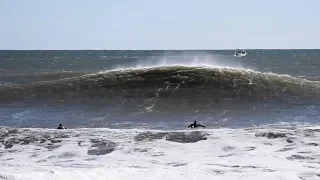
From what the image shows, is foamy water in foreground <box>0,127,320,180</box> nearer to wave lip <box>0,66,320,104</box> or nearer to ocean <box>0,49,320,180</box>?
ocean <box>0,49,320,180</box>

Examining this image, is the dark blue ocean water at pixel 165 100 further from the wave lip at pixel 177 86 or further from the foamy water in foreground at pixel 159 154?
the foamy water in foreground at pixel 159 154

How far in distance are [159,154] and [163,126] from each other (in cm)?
629

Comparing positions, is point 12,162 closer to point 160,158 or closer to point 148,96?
point 160,158

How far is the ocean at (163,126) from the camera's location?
9.89 metres

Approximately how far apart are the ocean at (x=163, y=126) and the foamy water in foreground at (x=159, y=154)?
0.08ft

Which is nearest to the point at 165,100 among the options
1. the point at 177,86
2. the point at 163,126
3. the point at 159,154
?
the point at 177,86

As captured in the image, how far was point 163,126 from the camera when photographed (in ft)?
58.3

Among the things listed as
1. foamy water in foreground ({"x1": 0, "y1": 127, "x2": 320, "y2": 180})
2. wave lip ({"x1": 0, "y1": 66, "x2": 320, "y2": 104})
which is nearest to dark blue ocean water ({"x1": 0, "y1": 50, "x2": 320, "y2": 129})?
wave lip ({"x1": 0, "y1": 66, "x2": 320, "y2": 104})

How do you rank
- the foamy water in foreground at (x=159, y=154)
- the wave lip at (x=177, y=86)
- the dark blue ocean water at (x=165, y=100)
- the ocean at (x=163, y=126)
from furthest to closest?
the wave lip at (x=177, y=86) → the dark blue ocean water at (x=165, y=100) → the ocean at (x=163, y=126) → the foamy water in foreground at (x=159, y=154)

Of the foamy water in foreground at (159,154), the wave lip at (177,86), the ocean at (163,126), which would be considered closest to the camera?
the foamy water in foreground at (159,154)

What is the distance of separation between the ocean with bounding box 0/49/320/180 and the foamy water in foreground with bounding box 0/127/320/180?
24 mm

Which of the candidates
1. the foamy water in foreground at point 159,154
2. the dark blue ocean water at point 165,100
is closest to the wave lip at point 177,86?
the dark blue ocean water at point 165,100

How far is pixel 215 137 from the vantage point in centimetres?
1310

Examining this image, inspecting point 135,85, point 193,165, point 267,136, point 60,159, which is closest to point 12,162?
point 60,159
